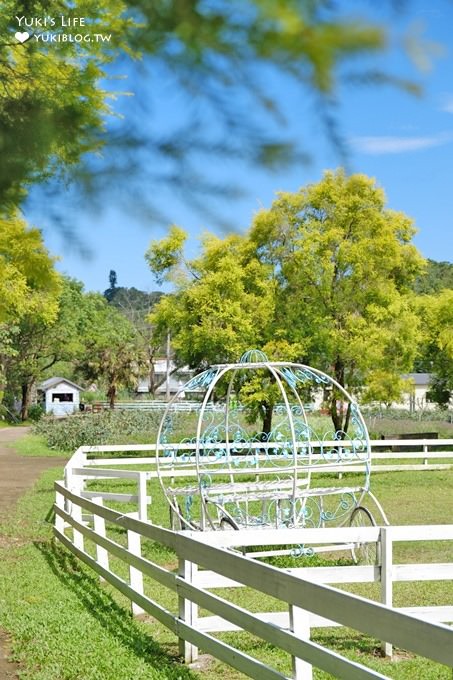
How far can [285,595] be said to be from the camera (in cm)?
505

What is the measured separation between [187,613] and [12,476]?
718 inches

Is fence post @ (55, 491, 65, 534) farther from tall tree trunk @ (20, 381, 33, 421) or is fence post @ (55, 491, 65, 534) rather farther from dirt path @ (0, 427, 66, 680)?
tall tree trunk @ (20, 381, 33, 421)

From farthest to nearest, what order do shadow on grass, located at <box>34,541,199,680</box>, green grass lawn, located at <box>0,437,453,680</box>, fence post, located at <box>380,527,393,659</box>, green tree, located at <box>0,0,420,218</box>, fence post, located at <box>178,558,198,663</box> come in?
1. fence post, located at <box>380,527,393,659</box>
2. fence post, located at <box>178,558,198,663</box>
3. shadow on grass, located at <box>34,541,199,680</box>
4. green grass lawn, located at <box>0,437,453,680</box>
5. green tree, located at <box>0,0,420,218</box>

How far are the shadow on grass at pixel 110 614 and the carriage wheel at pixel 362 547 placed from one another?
3.15 metres

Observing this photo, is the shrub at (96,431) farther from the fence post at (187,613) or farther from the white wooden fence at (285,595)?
the fence post at (187,613)

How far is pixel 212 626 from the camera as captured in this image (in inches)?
268

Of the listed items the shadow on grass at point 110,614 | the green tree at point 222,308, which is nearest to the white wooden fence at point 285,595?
the shadow on grass at point 110,614

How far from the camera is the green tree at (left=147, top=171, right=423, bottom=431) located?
24859 millimetres

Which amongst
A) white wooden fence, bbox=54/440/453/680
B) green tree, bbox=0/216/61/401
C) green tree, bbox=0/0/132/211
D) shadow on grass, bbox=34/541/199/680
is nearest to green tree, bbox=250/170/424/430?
shadow on grass, bbox=34/541/199/680

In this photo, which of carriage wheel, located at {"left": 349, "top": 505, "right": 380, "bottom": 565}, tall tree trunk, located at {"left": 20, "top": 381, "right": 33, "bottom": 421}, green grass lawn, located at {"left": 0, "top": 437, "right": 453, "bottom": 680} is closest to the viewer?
green grass lawn, located at {"left": 0, "top": 437, "right": 453, "bottom": 680}

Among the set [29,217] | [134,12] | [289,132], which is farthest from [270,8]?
[29,217]

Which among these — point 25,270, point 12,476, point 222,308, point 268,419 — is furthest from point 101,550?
point 268,419

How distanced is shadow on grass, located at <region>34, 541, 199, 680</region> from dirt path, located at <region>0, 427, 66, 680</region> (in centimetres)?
83

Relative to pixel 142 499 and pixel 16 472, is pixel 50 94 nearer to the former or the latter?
pixel 142 499
